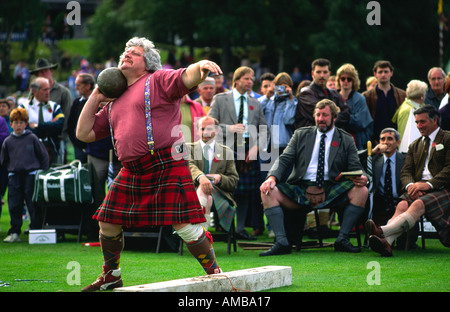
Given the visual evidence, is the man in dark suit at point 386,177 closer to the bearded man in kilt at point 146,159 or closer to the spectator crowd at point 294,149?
the spectator crowd at point 294,149

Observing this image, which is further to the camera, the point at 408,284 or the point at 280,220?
the point at 280,220

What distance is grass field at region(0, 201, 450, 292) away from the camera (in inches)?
208

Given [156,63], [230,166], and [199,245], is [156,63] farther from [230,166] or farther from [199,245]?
[230,166]

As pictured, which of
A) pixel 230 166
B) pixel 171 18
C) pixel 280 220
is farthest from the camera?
pixel 171 18

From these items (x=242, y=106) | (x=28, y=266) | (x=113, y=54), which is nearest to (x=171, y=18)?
(x=113, y=54)

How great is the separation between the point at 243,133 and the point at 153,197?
12.3ft

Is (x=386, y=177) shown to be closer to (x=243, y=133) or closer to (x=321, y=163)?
(x=321, y=163)

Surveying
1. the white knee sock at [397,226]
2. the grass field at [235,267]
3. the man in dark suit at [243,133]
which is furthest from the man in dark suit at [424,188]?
the man in dark suit at [243,133]

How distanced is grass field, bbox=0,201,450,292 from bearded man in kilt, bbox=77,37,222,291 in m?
0.59

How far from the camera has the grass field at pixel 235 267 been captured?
17.3 feet

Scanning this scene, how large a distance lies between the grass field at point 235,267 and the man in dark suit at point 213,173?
486 millimetres

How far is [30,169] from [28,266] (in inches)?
89.8

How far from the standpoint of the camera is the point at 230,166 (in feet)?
25.3

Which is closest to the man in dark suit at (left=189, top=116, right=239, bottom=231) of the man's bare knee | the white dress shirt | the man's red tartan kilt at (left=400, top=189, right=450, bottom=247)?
the white dress shirt
